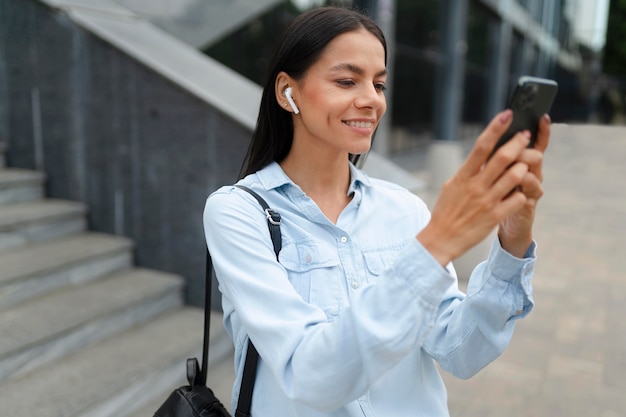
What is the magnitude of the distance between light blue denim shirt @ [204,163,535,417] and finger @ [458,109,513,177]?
17cm

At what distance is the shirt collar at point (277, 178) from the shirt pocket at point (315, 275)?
0.19 metres

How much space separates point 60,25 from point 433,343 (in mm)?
4173

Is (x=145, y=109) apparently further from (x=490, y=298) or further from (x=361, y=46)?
(x=490, y=298)

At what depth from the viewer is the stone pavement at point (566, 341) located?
3713 mm

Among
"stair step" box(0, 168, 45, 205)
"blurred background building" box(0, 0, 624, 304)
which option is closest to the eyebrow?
"blurred background building" box(0, 0, 624, 304)

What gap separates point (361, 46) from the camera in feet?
4.62

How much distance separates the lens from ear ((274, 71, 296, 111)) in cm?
151

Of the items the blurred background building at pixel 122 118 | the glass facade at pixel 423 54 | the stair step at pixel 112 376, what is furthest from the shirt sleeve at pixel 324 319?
the blurred background building at pixel 122 118

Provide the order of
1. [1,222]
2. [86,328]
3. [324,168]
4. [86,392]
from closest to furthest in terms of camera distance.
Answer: [324,168] < [86,392] < [86,328] < [1,222]

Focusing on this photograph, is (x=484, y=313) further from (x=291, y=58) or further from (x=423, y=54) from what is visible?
(x=423, y=54)

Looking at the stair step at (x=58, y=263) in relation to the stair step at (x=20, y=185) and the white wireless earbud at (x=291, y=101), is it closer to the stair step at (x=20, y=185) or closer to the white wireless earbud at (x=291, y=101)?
the stair step at (x=20, y=185)

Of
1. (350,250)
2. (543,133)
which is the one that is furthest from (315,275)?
(543,133)

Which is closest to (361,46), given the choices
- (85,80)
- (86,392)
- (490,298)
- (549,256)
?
(490,298)

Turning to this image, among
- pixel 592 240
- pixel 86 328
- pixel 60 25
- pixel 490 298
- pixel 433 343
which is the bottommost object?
pixel 592 240
